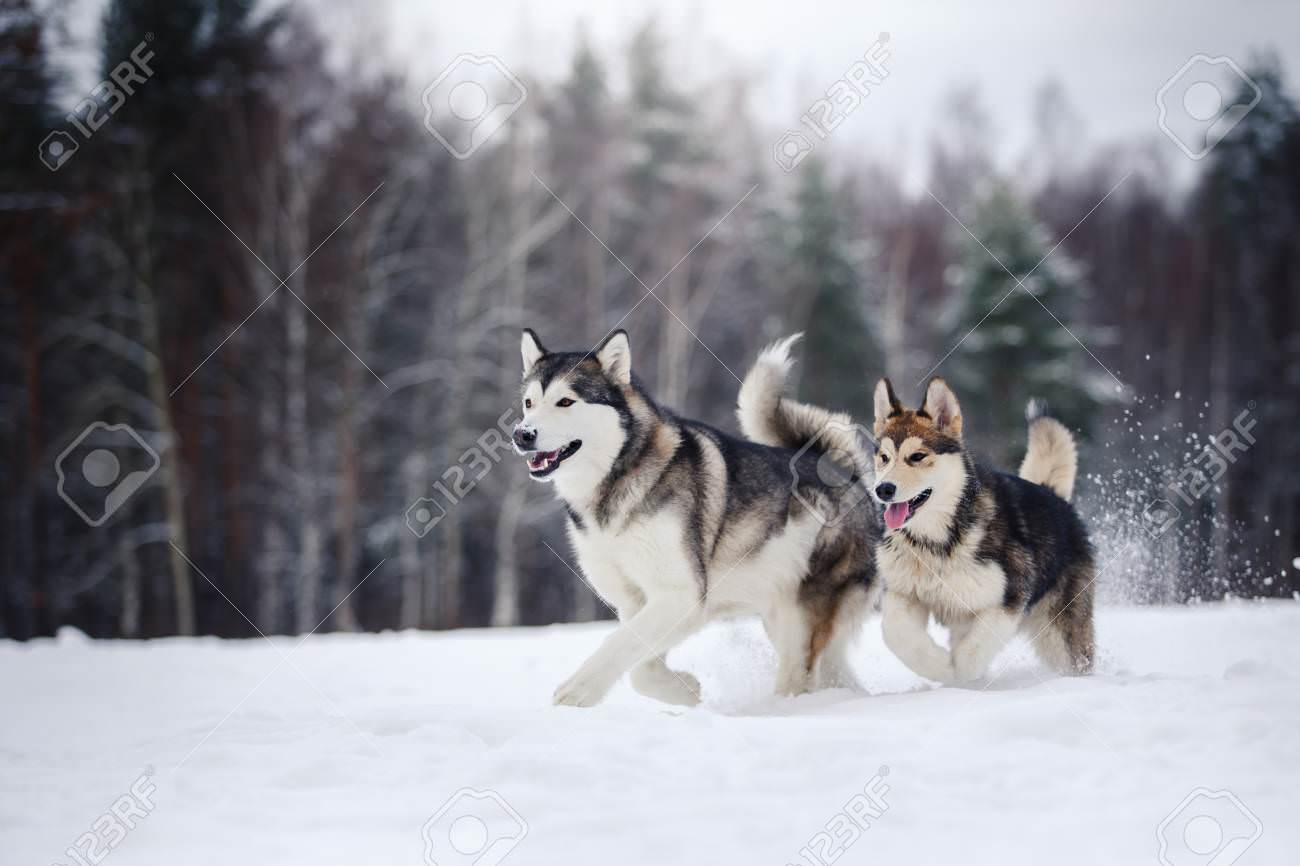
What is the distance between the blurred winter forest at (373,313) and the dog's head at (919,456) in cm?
927

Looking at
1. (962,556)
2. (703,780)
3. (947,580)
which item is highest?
(962,556)

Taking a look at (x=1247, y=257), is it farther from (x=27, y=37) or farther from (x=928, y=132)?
(x=27, y=37)

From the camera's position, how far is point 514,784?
340cm

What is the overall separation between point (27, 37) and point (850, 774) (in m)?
14.8

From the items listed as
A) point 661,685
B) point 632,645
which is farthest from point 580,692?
point 661,685

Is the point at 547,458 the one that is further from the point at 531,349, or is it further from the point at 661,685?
the point at 661,685

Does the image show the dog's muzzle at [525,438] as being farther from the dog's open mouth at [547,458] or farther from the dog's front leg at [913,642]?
the dog's front leg at [913,642]

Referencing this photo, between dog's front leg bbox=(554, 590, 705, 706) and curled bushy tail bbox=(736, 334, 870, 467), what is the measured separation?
55.1 inches

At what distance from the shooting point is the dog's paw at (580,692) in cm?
451

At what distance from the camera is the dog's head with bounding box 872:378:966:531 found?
479 cm

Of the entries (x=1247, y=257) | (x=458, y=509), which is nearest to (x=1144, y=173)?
(x=1247, y=257)

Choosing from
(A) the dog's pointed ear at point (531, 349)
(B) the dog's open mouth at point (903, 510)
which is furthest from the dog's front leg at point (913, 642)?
(A) the dog's pointed ear at point (531, 349)

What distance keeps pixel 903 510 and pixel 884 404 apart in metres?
0.64

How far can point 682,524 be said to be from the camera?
4.89 metres
